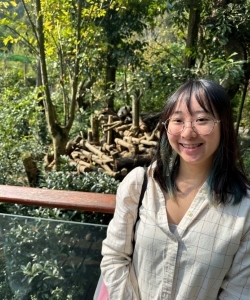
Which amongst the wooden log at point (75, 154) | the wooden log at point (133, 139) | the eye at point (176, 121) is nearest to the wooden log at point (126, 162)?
the wooden log at point (133, 139)

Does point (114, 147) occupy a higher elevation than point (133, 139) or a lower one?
lower

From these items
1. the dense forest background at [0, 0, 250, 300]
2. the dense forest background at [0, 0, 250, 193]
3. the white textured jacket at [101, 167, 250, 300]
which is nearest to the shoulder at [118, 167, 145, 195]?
the white textured jacket at [101, 167, 250, 300]

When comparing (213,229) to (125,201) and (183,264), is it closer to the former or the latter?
(183,264)

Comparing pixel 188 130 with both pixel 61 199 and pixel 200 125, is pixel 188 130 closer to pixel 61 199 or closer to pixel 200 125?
pixel 200 125

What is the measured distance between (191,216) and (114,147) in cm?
443

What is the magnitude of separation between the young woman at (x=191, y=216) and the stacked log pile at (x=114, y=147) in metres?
3.16

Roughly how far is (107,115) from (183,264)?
5.35 meters

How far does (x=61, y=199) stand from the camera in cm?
122

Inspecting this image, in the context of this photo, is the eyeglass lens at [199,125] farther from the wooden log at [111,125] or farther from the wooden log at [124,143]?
the wooden log at [111,125]

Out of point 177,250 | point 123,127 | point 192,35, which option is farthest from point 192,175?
point 123,127

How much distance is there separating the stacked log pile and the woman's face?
3.22 meters

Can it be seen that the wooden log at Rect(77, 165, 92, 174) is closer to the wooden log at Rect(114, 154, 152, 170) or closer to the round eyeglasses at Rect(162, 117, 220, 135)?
the wooden log at Rect(114, 154, 152, 170)

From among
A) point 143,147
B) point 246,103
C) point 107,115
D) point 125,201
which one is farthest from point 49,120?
point 246,103

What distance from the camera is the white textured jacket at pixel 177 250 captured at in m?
0.84
